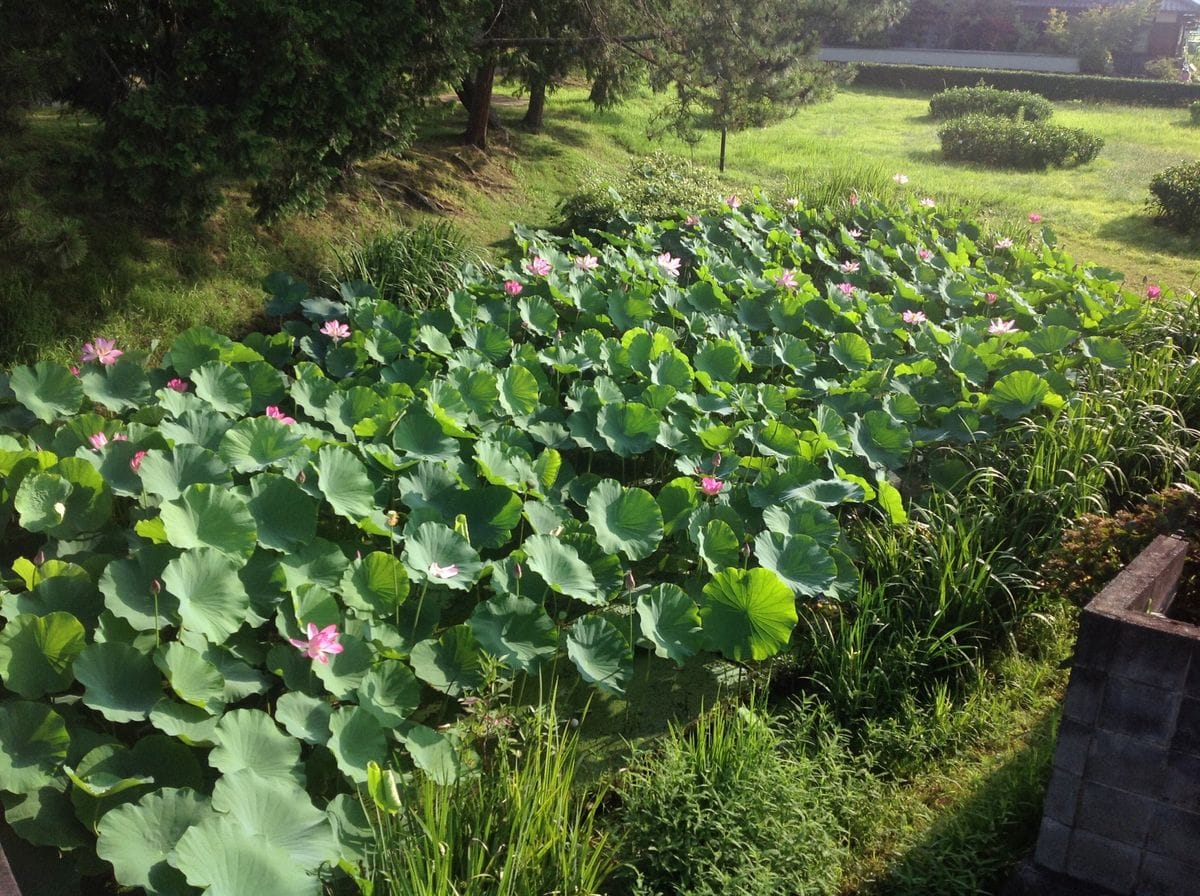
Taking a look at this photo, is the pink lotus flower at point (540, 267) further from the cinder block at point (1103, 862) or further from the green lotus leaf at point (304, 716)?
the cinder block at point (1103, 862)

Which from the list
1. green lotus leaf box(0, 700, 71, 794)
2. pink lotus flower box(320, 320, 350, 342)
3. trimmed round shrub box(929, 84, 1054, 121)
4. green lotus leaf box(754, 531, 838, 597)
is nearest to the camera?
green lotus leaf box(0, 700, 71, 794)

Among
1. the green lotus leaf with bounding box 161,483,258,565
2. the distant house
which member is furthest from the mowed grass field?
the distant house

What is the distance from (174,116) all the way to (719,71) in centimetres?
509

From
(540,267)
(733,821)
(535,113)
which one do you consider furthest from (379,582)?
(535,113)

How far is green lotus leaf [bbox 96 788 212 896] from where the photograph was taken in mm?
2043

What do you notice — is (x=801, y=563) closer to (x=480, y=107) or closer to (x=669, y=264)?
(x=669, y=264)

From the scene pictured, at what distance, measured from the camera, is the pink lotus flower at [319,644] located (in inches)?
101

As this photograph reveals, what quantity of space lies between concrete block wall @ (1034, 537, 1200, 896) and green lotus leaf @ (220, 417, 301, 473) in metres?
2.54

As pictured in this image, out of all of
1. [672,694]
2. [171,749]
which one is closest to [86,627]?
[171,749]

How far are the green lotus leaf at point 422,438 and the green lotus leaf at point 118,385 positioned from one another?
1.11 m

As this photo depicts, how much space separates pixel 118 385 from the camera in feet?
13.1

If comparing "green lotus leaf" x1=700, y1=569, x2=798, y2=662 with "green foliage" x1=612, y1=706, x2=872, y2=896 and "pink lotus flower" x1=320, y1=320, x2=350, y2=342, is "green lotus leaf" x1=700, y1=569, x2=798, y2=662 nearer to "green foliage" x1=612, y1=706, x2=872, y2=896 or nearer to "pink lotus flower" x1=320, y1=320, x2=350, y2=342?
"green foliage" x1=612, y1=706, x2=872, y2=896

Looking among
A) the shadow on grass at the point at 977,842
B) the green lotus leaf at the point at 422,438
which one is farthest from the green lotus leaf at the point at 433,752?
the green lotus leaf at the point at 422,438

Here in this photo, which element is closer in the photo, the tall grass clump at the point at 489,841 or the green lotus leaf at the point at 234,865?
the green lotus leaf at the point at 234,865
